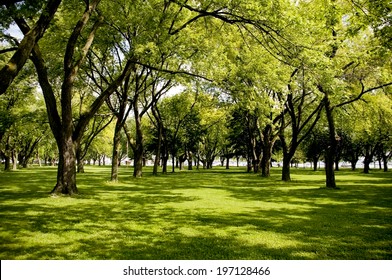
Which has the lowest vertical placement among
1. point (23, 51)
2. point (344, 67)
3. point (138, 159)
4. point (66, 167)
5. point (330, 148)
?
point (66, 167)

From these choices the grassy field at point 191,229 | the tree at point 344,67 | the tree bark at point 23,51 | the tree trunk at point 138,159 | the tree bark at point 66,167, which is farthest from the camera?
the tree trunk at point 138,159

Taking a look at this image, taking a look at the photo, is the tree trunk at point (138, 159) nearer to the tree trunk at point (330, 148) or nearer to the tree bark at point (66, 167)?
the tree bark at point (66, 167)

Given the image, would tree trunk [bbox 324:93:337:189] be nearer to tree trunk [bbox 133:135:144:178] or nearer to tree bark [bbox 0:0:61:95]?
tree bark [bbox 0:0:61:95]

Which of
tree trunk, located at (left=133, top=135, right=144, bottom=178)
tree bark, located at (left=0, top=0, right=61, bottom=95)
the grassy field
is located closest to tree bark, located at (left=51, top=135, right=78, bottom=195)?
the grassy field

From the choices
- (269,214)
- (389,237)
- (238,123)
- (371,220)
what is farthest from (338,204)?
(238,123)

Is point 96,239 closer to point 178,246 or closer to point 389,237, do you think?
point 178,246

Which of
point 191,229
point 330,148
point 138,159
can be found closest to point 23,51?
point 191,229

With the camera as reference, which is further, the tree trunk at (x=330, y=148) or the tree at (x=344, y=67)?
the tree trunk at (x=330, y=148)

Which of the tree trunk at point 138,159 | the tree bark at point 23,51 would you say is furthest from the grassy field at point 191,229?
the tree trunk at point 138,159

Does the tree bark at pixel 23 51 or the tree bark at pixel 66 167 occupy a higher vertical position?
the tree bark at pixel 23 51

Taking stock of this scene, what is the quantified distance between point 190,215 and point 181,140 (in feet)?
148

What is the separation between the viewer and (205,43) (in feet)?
78.3

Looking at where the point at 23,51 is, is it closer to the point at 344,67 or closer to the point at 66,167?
the point at 66,167

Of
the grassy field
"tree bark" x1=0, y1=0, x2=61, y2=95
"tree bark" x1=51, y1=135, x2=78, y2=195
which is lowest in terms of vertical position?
the grassy field
